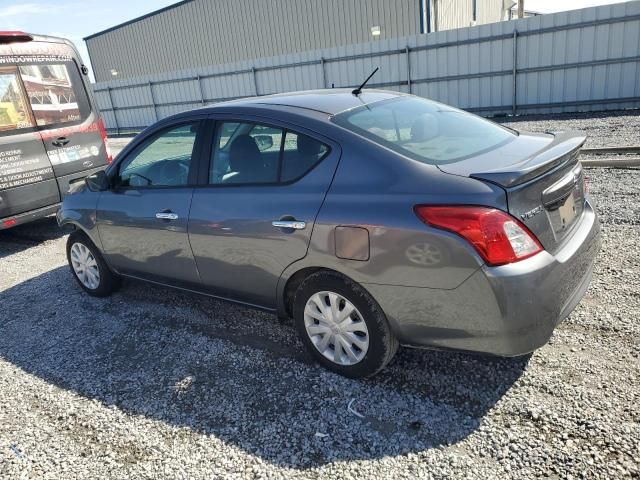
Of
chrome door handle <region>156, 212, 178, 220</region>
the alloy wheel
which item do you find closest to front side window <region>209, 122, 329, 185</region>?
chrome door handle <region>156, 212, 178, 220</region>

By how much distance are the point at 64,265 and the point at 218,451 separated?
3988 millimetres

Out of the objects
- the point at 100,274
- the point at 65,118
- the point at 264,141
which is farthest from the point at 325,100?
the point at 65,118

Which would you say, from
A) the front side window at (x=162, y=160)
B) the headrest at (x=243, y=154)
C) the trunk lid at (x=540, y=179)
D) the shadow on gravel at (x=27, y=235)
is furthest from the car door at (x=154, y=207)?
the shadow on gravel at (x=27, y=235)

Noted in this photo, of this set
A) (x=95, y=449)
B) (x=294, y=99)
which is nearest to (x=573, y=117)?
(x=294, y=99)

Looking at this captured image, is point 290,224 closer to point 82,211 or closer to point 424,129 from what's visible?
point 424,129

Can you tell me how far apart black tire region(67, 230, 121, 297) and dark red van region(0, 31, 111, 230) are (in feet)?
6.86

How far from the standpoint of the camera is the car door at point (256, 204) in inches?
110

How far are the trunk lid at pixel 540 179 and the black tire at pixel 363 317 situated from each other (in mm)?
806

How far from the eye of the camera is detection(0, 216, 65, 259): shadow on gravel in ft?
21.5

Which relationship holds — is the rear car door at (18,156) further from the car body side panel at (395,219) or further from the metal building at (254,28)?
the metal building at (254,28)

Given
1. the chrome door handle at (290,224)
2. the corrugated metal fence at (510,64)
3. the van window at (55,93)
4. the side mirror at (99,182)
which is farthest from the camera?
the corrugated metal fence at (510,64)

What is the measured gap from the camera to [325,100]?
10.6ft

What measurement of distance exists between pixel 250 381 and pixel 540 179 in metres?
1.99

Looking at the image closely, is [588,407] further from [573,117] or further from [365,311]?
[573,117]
